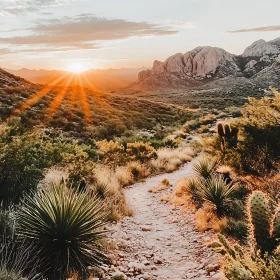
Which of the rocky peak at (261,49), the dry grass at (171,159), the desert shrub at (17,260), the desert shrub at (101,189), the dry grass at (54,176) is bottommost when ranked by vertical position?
the dry grass at (171,159)

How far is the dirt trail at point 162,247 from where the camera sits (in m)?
6.34

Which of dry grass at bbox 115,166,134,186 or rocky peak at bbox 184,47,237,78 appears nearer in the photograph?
dry grass at bbox 115,166,134,186

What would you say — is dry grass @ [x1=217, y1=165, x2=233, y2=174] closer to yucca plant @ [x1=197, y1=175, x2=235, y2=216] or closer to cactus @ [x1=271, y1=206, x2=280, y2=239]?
yucca plant @ [x1=197, y1=175, x2=235, y2=216]

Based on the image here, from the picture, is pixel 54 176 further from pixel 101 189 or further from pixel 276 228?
pixel 276 228

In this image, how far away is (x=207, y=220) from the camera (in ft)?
28.4

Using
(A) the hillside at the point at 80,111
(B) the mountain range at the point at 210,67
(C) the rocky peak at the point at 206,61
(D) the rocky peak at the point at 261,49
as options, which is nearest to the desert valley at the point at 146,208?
(A) the hillside at the point at 80,111

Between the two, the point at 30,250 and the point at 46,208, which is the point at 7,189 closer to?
the point at 46,208

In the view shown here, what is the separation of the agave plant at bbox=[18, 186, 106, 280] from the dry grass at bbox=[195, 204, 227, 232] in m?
2.93

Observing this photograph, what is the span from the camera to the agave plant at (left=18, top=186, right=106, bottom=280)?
221 inches

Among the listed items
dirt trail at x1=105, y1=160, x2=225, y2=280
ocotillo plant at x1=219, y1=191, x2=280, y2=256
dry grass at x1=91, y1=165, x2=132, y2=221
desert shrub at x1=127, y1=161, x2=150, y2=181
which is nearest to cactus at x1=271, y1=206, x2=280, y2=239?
ocotillo plant at x1=219, y1=191, x2=280, y2=256

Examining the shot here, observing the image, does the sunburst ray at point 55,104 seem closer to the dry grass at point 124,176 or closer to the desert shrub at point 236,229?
the dry grass at point 124,176

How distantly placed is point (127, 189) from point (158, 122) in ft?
85.7

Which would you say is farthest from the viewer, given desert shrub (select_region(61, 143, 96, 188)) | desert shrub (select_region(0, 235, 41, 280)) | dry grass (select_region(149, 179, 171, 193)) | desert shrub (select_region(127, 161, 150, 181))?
desert shrub (select_region(127, 161, 150, 181))

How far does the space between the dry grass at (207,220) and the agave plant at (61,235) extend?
2927 millimetres
